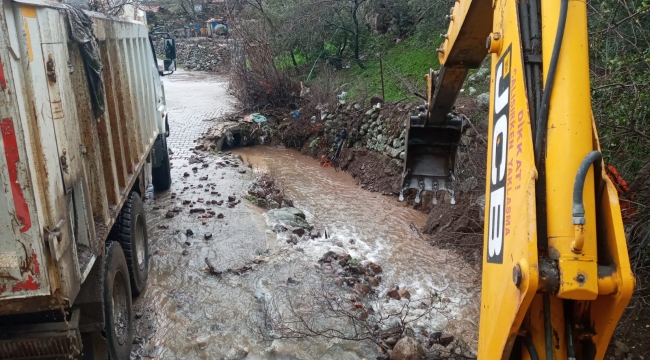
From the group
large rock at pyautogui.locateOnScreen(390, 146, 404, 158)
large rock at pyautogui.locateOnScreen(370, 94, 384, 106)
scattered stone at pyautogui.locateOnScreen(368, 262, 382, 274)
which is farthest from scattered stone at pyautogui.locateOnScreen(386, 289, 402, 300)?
large rock at pyautogui.locateOnScreen(370, 94, 384, 106)

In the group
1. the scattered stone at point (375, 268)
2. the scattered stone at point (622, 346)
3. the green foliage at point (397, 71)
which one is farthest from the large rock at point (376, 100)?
the scattered stone at point (622, 346)

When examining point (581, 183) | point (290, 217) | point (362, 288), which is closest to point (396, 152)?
point (290, 217)

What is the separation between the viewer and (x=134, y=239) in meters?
4.38

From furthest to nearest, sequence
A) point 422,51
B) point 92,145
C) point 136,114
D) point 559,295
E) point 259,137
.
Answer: point 422,51
point 259,137
point 136,114
point 92,145
point 559,295

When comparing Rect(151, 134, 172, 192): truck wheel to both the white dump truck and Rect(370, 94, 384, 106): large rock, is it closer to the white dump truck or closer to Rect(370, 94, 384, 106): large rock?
the white dump truck

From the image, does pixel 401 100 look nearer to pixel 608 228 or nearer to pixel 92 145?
pixel 92 145

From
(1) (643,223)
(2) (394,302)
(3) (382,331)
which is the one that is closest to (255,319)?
(3) (382,331)

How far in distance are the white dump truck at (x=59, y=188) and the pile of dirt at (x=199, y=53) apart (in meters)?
21.9

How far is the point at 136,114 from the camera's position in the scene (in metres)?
5.09

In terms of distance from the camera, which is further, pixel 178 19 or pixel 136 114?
pixel 178 19

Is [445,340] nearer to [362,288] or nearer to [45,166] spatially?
[362,288]

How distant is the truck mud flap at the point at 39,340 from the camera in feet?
8.56

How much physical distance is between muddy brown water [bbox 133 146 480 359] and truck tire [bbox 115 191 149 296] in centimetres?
22

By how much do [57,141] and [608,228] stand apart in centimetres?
254
